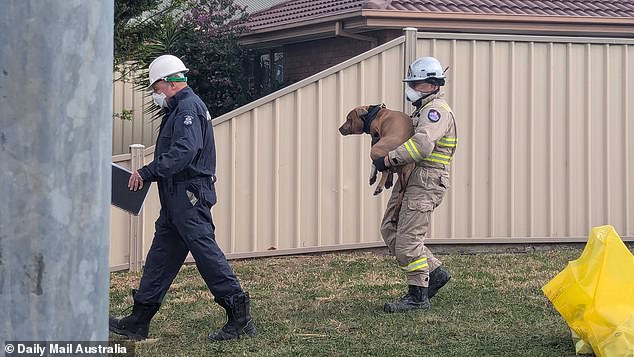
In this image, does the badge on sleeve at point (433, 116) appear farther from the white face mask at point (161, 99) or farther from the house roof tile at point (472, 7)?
the house roof tile at point (472, 7)

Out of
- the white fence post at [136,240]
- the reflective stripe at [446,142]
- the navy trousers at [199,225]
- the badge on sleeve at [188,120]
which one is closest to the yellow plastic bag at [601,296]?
the reflective stripe at [446,142]

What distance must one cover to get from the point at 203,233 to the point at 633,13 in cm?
1008

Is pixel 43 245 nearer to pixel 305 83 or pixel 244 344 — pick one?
pixel 244 344

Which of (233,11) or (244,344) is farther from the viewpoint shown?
(233,11)

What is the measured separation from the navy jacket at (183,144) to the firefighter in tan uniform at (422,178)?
1.35 m

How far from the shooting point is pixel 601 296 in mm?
5281

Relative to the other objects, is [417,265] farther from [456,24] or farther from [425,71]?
[456,24]

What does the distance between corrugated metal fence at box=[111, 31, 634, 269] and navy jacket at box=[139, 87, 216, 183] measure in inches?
118

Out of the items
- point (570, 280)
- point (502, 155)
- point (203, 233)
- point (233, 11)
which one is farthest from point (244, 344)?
point (233, 11)

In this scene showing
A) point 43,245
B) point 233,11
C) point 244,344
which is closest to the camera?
point 43,245

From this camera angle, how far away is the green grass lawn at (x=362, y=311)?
5914mm

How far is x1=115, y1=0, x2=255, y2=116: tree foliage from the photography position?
474 inches

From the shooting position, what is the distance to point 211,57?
1395 cm

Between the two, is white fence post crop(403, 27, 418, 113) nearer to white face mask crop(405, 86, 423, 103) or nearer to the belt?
white face mask crop(405, 86, 423, 103)
